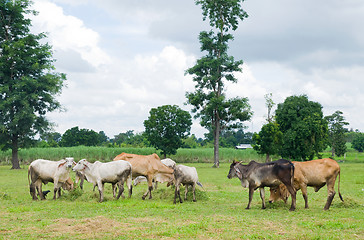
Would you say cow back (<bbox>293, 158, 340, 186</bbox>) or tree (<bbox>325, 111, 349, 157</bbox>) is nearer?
cow back (<bbox>293, 158, 340, 186</bbox>)

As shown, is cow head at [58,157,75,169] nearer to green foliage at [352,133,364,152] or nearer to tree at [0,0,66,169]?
tree at [0,0,66,169]

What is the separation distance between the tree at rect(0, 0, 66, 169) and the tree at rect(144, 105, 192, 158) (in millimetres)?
15753

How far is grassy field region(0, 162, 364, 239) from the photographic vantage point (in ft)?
33.1

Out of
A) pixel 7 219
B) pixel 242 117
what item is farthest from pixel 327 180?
pixel 242 117

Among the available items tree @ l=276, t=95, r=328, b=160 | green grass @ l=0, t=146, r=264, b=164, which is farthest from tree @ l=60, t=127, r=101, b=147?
tree @ l=276, t=95, r=328, b=160

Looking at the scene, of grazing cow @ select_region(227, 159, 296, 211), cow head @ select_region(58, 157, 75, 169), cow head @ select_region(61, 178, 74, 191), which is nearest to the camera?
grazing cow @ select_region(227, 159, 296, 211)

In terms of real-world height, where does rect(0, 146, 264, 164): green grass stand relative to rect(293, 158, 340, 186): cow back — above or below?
below

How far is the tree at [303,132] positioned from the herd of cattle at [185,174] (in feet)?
109

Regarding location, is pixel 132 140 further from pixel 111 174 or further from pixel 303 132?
pixel 111 174

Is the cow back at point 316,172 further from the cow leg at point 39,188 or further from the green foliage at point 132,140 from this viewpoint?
the green foliage at point 132,140

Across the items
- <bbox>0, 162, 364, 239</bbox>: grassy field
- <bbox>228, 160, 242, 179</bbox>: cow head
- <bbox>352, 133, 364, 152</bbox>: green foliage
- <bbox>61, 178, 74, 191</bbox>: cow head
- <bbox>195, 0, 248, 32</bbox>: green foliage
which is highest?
<bbox>195, 0, 248, 32</bbox>: green foliage

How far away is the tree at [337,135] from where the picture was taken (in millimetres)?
78562

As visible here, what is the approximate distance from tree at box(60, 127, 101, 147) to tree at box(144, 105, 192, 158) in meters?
38.2

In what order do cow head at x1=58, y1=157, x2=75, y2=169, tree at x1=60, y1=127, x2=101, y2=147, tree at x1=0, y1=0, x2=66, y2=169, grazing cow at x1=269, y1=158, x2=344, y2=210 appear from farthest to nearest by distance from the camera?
tree at x1=60, y1=127, x2=101, y2=147 → tree at x1=0, y1=0, x2=66, y2=169 → cow head at x1=58, y1=157, x2=75, y2=169 → grazing cow at x1=269, y1=158, x2=344, y2=210
